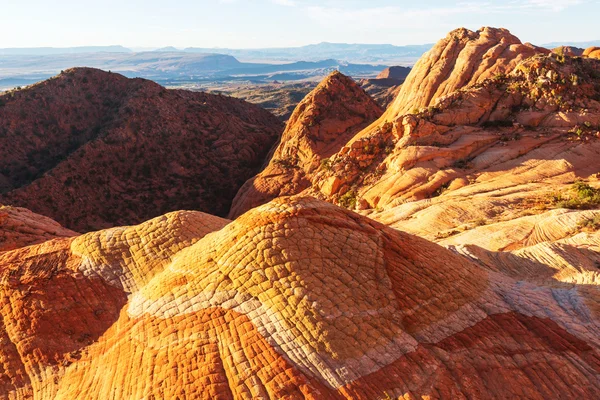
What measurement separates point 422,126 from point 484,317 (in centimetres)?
1993

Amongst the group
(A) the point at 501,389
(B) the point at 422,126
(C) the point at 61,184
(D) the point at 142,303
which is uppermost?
(B) the point at 422,126

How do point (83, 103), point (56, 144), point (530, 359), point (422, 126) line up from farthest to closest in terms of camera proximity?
point (83, 103) < point (56, 144) < point (422, 126) < point (530, 359)

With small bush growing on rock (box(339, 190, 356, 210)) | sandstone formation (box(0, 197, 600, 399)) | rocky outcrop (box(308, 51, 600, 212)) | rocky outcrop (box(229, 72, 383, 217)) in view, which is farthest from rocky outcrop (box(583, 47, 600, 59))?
sandstone formation (box(0, 197, 600, 399))

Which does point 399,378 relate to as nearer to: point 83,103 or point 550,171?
point 550,171

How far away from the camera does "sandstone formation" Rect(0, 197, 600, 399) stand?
7352 millimetres

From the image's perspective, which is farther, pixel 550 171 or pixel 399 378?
pixel 550 171

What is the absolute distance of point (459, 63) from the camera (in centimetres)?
3347

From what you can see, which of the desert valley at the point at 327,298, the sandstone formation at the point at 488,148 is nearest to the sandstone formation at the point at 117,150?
the sandstone formation at the point at 488,148

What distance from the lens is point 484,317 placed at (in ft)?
29.1

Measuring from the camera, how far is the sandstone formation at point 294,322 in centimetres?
735

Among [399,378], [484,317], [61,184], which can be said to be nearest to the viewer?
[399,378]

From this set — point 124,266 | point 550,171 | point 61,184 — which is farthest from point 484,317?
point 61,184

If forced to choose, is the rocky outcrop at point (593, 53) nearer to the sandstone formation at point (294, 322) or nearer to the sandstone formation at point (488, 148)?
the sandstone formation at point (488, 148)

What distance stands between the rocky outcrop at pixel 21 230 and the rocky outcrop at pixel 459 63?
26436 mm
